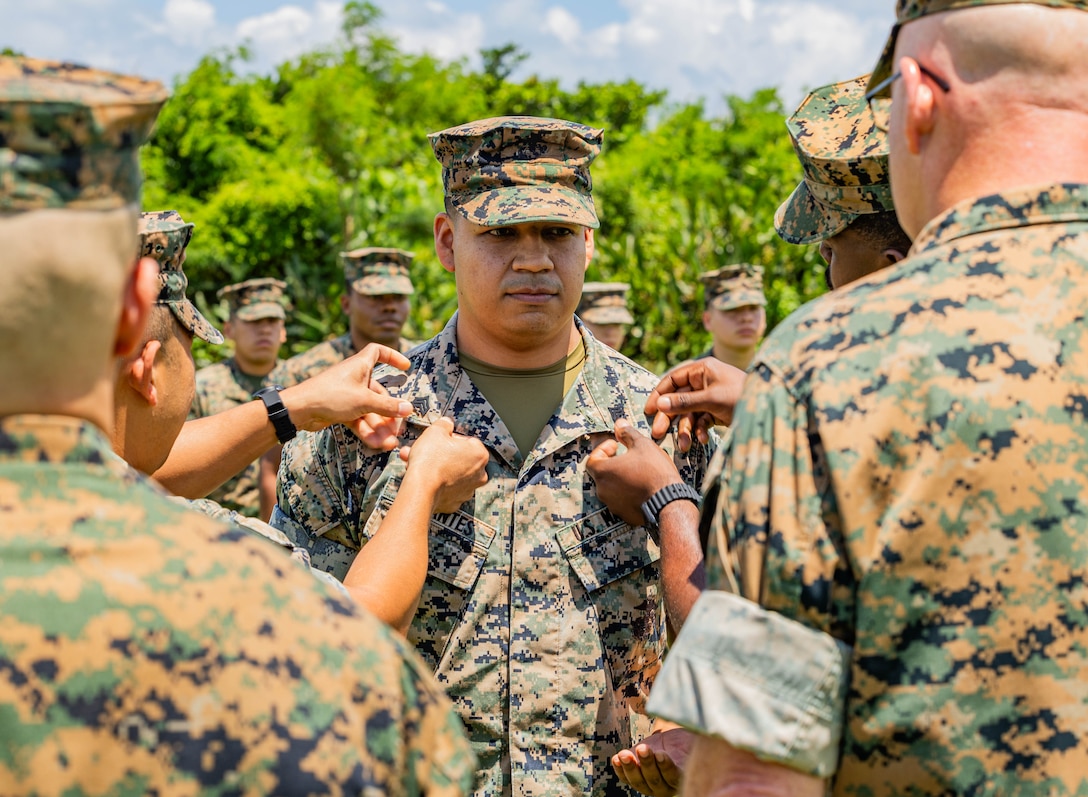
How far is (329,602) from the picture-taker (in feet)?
5.02

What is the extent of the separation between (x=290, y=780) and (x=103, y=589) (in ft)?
1.08

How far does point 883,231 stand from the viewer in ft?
9.04

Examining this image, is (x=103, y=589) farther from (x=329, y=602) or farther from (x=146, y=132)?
(x=146, y=132)

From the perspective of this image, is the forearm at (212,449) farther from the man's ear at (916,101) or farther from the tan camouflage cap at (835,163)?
the man's ear at (916,101)

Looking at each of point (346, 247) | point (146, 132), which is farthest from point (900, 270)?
point (346, 247)

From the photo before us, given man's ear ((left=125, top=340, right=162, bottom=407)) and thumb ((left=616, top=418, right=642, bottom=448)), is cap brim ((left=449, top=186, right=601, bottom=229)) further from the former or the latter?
man's ear ((left=125, top=340, right=162, bottom=407))

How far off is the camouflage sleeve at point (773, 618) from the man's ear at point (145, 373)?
1.43 m

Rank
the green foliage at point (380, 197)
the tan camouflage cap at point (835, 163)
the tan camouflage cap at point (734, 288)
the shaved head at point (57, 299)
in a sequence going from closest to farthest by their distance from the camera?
the shaved head at point (57, 299) < the tan camouflage cap at point (835, 163) < the tan camouflage cap at point (734, 288) < the green foliage at point (380, 197)

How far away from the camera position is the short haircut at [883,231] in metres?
2.74

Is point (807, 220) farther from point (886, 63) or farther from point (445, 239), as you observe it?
point (445, 239)

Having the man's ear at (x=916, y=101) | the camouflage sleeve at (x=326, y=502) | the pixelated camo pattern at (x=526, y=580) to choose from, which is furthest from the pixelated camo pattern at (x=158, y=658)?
the camouflage sleeve at (x=326, y=502)

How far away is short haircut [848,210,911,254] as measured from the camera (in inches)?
108

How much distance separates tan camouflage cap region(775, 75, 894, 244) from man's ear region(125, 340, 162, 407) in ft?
5.34

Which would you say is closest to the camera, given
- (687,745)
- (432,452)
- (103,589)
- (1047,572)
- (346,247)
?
(103,589)
